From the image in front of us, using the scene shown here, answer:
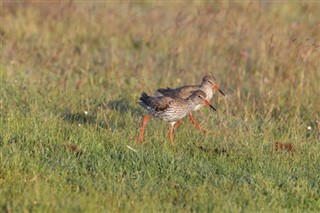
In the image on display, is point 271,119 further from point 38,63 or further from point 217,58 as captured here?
point 38,63

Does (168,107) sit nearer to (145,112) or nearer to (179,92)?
(179,92)

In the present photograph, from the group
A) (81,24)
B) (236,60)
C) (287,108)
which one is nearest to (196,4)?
(81,24)

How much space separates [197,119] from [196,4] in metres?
7.90

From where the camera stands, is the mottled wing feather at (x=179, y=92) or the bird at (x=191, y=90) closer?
the bird at (x=191, y=90)

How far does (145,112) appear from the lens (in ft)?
35.9

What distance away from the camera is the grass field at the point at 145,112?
7.16 metres

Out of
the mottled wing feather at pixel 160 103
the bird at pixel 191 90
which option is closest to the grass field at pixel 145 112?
the bird at pixel 191 90

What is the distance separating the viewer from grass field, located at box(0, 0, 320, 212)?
7.16 meters

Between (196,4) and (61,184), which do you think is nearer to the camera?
(61,184)

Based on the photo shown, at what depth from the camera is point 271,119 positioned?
431 inches

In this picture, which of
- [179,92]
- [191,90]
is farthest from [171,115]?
[191,90]

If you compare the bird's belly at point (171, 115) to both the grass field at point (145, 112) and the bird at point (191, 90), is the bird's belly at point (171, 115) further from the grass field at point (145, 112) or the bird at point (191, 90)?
the bird at point (191, 90)

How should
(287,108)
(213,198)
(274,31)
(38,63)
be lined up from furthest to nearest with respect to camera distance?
1. (274,31)
2. (38,63)
3. (287,108)
4. (213,198)

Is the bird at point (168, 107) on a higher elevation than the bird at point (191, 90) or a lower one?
higher
